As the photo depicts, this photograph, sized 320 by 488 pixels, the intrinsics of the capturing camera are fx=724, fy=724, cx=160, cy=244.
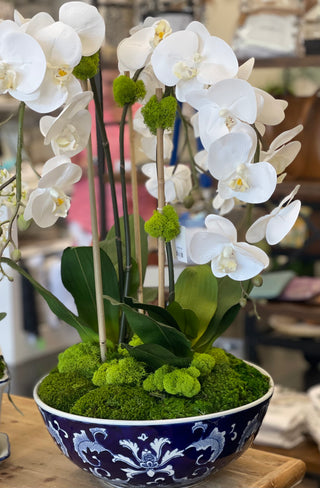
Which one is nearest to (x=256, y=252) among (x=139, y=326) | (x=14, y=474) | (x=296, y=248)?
(x=139, y=326)

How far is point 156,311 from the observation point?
30.0 inches

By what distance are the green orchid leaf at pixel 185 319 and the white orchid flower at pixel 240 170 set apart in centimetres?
16

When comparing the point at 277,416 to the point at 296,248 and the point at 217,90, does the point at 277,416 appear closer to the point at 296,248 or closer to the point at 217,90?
the point at 296,248

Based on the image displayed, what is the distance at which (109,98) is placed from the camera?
2.26 metres

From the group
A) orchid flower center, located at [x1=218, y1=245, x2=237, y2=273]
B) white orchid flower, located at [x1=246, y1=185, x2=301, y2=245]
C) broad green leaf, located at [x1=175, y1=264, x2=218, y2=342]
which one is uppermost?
white orchid flower, located at [x1=246, y1=185, x2=301, y2=245]

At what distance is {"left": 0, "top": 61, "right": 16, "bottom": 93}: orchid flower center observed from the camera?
2.16 ft

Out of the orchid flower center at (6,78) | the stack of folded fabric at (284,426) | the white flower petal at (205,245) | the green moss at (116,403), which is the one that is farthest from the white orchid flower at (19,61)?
the stack of folded fabric at (284,426)

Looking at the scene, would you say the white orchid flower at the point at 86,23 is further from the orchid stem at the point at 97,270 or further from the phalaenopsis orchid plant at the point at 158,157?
the orchid stem at the point at 97,270

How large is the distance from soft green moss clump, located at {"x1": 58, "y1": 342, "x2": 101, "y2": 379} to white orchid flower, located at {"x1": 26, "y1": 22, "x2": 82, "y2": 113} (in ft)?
0.92

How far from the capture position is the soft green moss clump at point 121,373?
755 millimetres

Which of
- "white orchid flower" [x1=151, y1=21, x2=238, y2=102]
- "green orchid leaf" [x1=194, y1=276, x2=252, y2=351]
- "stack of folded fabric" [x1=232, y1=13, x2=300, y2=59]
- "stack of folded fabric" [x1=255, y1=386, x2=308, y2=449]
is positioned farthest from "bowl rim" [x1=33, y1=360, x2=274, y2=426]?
"stack of folded fabric" [x1=232, y1=13, x2=300, y2=59]

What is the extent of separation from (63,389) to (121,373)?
0.07m

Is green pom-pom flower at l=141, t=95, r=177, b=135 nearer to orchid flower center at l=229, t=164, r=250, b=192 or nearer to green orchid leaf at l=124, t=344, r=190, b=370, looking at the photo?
orchid flower center at l=229, t=164, r=250, b=192

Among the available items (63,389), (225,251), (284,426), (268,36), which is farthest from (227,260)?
(268,36)
